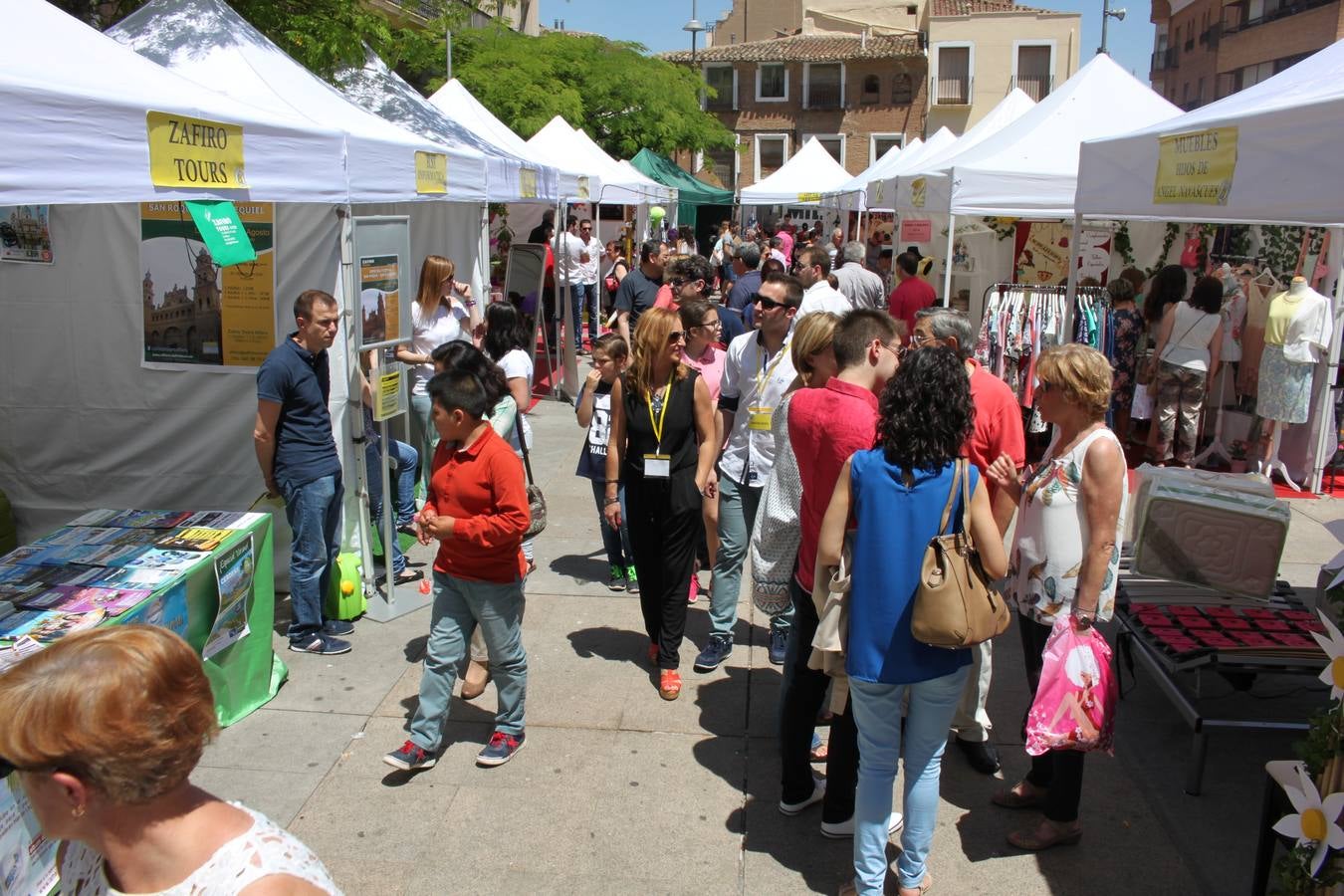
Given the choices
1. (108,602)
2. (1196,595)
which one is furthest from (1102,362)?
(108,602)

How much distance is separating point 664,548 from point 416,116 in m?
5.05

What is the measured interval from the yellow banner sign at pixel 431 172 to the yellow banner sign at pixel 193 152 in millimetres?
1881

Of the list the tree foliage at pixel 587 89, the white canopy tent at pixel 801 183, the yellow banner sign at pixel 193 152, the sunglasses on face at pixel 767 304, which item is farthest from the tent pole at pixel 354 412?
the tree foliage at pixel 587 89

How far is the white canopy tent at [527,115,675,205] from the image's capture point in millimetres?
15414

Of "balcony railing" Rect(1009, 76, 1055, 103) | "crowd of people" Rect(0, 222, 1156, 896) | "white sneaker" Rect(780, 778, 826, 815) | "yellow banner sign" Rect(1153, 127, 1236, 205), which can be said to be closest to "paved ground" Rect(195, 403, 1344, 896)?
"white sneaker" Rect(780, 778, 826, 815)

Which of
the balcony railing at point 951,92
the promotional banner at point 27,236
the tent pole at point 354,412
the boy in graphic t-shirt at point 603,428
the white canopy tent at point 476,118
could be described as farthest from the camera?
the balcony railing at point 951,92

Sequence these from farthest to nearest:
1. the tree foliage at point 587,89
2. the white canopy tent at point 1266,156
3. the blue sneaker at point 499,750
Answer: the tree foliage at point 587,89
the blue sneaker at point 499,750
the white canopy tent at point 1266,156

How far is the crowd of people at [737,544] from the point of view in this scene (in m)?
1.62

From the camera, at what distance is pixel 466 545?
12.8 ft

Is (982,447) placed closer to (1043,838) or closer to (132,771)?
(1043,838)

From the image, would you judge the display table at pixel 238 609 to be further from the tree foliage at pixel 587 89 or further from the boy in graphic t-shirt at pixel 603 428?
the tree foliage at pixel 587 89

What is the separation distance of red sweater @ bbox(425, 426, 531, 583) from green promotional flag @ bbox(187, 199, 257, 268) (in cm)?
135

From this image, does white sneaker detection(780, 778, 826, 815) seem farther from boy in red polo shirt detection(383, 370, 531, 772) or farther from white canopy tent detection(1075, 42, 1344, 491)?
white canopy tent detection(1075, 42, 1344, 491)

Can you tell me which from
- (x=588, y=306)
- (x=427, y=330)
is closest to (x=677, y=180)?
(x=588, y=306)
